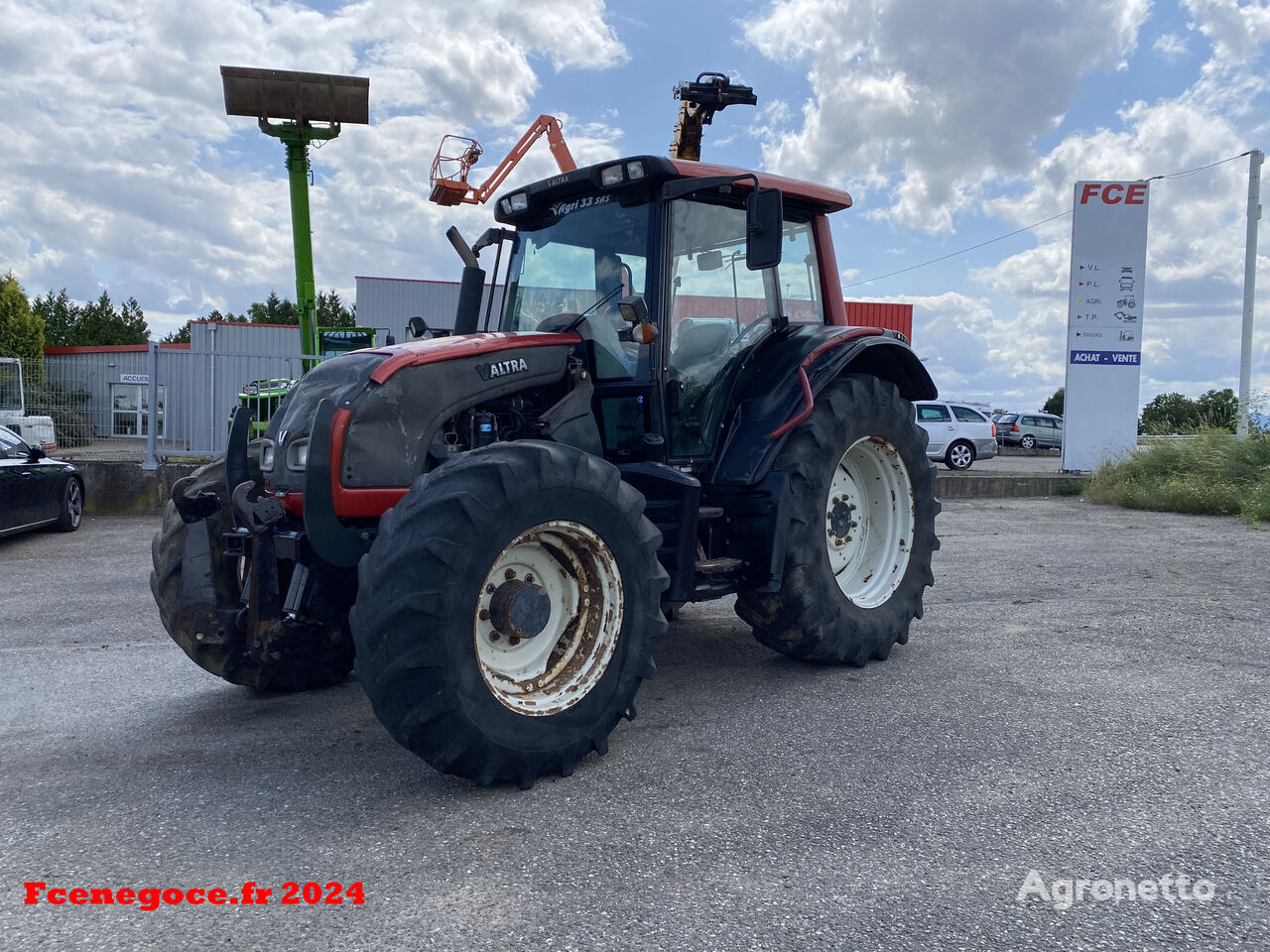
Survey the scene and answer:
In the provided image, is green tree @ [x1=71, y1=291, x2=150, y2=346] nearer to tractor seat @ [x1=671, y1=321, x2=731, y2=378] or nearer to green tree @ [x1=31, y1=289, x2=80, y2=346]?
green tree @ [x1=31, y1=289, x2=80, y2=346]

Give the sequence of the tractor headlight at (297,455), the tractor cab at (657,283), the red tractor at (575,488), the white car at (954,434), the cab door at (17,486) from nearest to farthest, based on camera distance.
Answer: the red tractor at (575,488) < the tractor headlight at (297,455) < the tractor cab at (657,283) < the cab door at (17,486) < the white car at (954,434)

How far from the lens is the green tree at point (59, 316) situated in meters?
53.6

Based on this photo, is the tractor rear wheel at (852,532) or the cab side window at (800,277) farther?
the cab side window at (800,277)

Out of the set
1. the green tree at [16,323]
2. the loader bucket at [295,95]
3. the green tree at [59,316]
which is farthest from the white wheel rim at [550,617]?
the green tree at [59,316]

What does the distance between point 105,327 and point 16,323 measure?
1575cm

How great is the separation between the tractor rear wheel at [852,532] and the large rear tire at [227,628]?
2.06 metres

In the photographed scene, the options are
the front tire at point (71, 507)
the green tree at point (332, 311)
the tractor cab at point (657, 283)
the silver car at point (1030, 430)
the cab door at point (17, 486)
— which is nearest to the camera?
the tractor cab at point (657, 283)

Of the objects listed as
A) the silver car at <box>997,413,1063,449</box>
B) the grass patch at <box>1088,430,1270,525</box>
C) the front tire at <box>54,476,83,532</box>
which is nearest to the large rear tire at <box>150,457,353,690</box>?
the front tire at <box>54,476,83,532</box>

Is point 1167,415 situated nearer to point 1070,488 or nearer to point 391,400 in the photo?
point 1070,488

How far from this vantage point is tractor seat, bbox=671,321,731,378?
199 inches

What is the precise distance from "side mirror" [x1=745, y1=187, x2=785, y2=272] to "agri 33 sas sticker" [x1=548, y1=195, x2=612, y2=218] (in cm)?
84

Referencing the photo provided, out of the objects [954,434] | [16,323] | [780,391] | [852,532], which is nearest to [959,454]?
[954,434]

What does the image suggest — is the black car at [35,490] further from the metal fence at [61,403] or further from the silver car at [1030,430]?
the silver car at [1030,430]

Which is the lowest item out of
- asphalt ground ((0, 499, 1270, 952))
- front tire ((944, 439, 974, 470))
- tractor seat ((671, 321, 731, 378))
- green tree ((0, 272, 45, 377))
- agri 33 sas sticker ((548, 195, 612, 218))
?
asphalt ground ((0, 499, 1270, 952))
